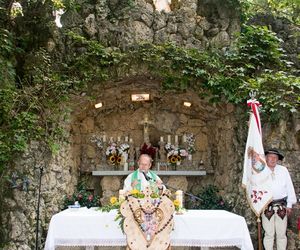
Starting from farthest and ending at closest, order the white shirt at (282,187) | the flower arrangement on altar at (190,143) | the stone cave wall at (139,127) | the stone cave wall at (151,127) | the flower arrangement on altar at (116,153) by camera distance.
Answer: the flower arrangement on altar at (190,143) < the flower arrangement on altar at (116,153) < the stone cave wall at (151,127) < the stone cave wall at (139,127) < the white shirt at (282,187)

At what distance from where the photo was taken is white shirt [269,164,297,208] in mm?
5098

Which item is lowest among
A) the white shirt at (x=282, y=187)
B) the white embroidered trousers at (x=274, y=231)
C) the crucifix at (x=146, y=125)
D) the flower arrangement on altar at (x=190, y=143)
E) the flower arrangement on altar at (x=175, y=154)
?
the white embroidered trousers at (x=274, y=231)

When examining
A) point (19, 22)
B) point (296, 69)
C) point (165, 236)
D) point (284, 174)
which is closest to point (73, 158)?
point (19, 22)

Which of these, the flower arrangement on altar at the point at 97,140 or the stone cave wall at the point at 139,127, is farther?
the flower arrangement on altar at the point at 97,140

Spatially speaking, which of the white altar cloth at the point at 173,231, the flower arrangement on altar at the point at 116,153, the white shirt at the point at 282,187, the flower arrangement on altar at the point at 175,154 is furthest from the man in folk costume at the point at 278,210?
the flower arrangement on altar at the point at 116,153

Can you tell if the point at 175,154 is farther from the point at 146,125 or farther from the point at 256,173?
the point at 256,173

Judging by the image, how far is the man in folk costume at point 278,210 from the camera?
5020 millimetres

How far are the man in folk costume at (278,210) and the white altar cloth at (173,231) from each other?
787 millimetres

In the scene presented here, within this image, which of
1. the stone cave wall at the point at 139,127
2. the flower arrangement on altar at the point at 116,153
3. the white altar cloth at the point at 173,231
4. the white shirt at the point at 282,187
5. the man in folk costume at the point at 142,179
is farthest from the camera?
the flower arrangement on altar at the point at 116,153

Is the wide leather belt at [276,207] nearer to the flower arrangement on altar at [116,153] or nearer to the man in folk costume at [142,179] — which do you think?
the man in folk costume at [142,179]

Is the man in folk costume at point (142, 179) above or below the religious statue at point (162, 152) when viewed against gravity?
below

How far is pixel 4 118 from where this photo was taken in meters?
5.30

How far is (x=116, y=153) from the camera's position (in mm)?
7219

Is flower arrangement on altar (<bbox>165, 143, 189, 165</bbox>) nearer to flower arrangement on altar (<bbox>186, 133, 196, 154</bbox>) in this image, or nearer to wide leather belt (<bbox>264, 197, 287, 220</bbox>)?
flower arrangement on altar (<bbox>186, 133, 196, 154</bbox>)
